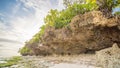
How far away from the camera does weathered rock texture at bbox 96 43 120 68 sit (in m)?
11.9

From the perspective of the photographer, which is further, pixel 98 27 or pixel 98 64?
pixel 98 27

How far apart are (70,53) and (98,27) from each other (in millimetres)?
10750

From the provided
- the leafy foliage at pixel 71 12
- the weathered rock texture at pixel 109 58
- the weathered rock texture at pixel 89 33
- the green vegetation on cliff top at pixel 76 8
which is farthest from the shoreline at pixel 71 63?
the leafy foliage at pixel 71 12

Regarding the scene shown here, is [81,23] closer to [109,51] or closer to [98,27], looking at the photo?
[98,27]

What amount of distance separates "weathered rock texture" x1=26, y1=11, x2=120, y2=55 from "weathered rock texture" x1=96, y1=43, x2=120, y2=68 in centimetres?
404

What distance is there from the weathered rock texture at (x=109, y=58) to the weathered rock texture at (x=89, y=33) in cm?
404

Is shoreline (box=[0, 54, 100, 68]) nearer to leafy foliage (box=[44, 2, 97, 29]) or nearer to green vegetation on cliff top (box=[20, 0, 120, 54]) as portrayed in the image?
green vegetation on cliff top (box=[20, 0, 120, 54])

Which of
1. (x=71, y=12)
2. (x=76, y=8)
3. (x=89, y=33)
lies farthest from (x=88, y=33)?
(x=71, y=12)

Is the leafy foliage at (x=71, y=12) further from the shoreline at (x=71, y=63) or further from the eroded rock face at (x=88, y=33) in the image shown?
the shoreline at (x=71, y=63)

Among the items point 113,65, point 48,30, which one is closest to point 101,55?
point 113,65

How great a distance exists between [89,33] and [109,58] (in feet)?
22.9

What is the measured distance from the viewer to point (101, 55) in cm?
1344

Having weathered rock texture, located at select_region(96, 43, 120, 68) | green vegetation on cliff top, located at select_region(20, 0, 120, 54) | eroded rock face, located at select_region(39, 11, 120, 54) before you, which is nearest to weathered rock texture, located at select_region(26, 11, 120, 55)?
eroded rock face, located at select_region(39, 11, 120, 54)

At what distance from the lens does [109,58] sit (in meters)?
12.5
